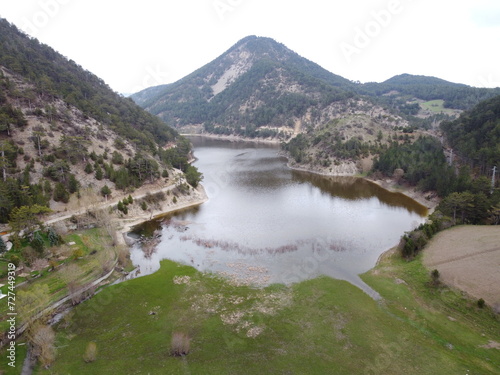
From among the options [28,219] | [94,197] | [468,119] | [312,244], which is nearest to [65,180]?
[94,197]

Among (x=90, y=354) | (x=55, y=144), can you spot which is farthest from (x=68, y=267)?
(x=55, y=144)

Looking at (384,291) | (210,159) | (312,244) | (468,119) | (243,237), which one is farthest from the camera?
(210,159)

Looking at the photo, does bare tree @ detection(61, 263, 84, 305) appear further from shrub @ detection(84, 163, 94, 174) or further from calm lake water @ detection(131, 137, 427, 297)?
shrub @ detection(84, 163, 94, 174)

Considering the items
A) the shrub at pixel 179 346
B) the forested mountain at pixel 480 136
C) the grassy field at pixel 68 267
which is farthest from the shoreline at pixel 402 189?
the grassy field at pixel 68 267

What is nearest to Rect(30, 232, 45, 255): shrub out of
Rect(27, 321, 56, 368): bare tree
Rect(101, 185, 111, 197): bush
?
Rect(27, 321, 56, 368): bare tree

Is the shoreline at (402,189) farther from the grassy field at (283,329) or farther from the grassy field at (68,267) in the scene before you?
the grassy field at (68,267)

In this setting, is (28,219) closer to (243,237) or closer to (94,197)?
(94,197)
